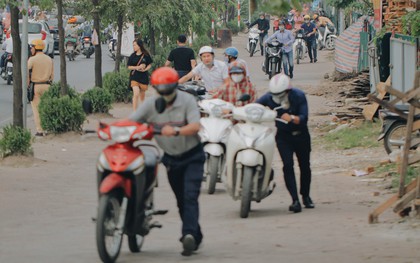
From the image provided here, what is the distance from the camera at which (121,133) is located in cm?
919

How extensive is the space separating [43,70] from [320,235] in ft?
36.7

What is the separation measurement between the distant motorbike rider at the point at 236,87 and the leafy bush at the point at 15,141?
3654mm

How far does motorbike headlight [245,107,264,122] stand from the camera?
1202 cm

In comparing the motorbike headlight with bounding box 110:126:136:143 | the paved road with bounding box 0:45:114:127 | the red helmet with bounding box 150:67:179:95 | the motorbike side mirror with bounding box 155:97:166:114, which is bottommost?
the paved road with bounding box 0:45:114:127

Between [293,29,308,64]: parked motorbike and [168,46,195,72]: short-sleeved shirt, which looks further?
[293,29,308,64]: parked motorbike

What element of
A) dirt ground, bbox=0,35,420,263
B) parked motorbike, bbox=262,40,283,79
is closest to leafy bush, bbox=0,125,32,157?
dirt ground, bbox=0,35,420,263

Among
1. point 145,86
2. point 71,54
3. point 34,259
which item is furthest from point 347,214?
point 71,54

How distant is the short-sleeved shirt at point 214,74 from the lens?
17.3 meters

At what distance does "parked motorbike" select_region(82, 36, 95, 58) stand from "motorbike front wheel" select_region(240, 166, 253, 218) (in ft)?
131

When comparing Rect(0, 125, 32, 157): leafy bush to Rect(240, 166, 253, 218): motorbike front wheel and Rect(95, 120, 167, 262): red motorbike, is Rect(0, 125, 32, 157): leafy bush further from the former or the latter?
Rect(95, 120, 167, 262): red motorbike

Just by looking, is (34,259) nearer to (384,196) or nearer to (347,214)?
(347,214)

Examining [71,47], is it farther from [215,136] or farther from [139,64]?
[215,136]

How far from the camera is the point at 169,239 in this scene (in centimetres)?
1090

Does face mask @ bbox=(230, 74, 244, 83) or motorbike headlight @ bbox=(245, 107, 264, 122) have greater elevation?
face mask @ bbox=(230, 74, 244, 83)
